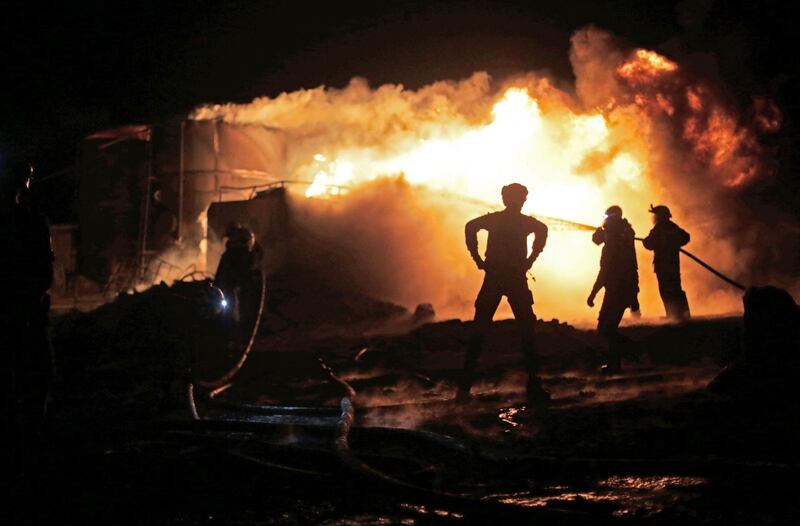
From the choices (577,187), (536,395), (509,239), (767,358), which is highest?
(577,187)

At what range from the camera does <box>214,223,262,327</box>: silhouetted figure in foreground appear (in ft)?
35.7

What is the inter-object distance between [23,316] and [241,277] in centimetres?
686

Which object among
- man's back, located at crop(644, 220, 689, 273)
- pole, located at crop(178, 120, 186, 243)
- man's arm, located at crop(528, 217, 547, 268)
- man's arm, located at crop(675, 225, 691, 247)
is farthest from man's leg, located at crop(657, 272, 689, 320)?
pole, located at crop(178, 120, 186, 243)

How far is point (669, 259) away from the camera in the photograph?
11133 mm

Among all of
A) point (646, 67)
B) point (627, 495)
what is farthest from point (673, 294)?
point (646, 67)

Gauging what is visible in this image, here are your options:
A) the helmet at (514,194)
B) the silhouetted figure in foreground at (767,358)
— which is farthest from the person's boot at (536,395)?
the helmet at (514,194)

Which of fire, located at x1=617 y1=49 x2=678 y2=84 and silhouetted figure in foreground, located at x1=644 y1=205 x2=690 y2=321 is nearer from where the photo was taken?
silhouetted figure in foreground, located at x1=644 y1=205 x2=690 y2=321

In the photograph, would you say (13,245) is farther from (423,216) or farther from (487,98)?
(487,98)

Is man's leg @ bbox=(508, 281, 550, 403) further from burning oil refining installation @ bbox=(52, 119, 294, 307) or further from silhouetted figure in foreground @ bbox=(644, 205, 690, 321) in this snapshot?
burning oil refining installation @ bbox=(52, 119, 294, 307)

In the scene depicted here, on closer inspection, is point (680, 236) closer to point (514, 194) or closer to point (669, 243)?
point (669, 243)

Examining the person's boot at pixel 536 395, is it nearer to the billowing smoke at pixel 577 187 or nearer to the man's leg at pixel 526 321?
the man's leg at pixel 526 321

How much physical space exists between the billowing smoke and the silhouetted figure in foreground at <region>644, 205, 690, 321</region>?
13.9 ft

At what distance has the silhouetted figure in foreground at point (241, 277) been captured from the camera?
10.9m

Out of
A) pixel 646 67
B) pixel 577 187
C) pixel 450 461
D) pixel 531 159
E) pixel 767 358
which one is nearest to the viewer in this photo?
pixel 450 461
